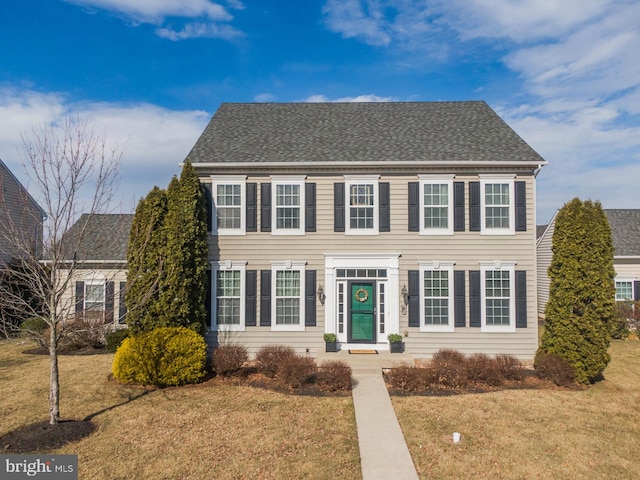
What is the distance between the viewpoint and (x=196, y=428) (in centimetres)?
782

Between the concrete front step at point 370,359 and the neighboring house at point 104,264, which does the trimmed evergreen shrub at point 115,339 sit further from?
the concrete front step at point 370,359

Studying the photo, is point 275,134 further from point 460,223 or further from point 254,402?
point 254,402

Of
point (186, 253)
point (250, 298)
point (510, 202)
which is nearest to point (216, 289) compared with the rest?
point (250, 298)

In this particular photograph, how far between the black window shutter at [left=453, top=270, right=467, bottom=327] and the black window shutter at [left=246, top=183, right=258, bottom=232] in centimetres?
677

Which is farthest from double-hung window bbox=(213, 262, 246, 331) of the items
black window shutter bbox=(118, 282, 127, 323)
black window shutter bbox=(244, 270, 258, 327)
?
black window shutter bbox=(118, 282, 127, 323)

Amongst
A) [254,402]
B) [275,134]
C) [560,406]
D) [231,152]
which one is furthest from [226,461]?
[275,134]

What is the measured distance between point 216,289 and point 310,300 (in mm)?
3121

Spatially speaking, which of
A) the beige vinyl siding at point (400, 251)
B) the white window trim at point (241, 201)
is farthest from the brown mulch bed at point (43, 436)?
the white window trim at point (241, 201)

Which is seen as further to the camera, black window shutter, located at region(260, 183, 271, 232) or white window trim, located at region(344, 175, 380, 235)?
black window shutter, located at region(260, 183, 271, 232)

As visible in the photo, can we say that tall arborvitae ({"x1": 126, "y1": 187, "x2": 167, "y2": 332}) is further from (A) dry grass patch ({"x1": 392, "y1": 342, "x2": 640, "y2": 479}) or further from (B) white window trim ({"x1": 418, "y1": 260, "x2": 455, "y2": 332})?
(B) white window trim ({"x1": 418, "y1": 260, "x2": 455, "y2": 332})

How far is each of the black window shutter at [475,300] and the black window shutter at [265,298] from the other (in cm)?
653

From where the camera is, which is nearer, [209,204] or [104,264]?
[209,204]

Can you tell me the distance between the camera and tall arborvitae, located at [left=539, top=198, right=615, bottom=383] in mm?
10562

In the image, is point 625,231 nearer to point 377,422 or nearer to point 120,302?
point 377,422
